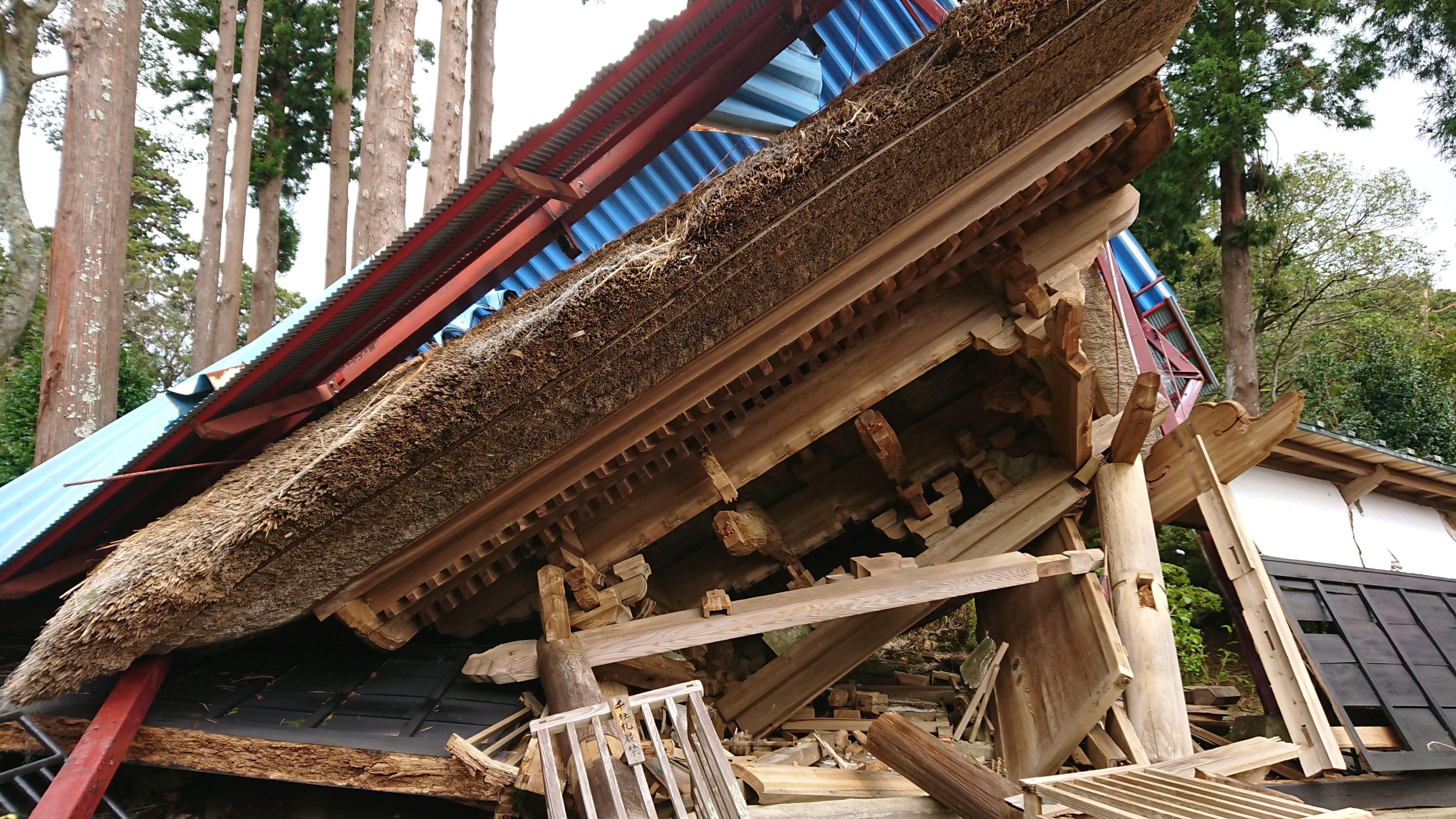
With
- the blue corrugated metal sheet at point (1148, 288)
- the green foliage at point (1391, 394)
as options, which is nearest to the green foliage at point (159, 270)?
the blue corrugated metal sheet at point (1148, 288)

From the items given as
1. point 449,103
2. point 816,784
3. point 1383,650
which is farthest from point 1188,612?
point 449,103

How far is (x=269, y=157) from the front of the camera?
1274cm

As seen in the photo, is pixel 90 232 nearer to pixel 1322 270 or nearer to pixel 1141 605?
pixel 1141 605

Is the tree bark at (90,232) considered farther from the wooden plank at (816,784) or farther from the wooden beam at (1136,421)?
the wooden beam at (1136,421)

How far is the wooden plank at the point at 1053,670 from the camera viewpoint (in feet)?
9.47

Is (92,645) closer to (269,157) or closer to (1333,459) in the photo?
(1333,459)

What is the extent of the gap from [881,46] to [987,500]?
11.6 feet

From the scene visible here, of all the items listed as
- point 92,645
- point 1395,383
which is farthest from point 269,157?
point 1395,383

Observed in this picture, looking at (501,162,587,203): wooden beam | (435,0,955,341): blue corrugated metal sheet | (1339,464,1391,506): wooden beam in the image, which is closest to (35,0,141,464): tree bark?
(435,0,955,341): blue corrugated metal sheet

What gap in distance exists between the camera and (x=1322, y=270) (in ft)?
46.6

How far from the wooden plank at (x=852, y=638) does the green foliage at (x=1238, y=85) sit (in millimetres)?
8905

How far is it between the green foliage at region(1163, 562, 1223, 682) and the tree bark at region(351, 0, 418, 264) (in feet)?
24.3

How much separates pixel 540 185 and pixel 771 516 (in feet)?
6.80

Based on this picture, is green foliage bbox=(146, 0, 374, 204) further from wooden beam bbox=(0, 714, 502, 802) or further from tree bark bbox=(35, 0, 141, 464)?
wooden beam bbox=(0, 714, 502, 802)
